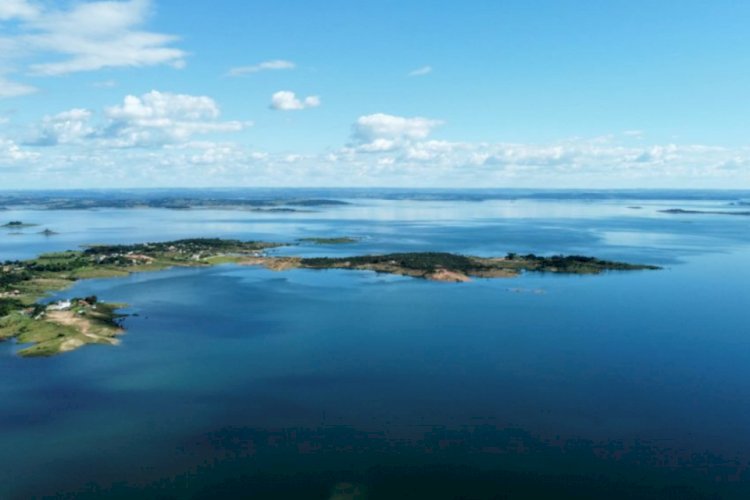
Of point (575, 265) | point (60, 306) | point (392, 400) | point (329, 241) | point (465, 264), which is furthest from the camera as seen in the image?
point (329, 241)

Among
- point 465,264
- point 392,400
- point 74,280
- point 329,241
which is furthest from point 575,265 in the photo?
point 74,280

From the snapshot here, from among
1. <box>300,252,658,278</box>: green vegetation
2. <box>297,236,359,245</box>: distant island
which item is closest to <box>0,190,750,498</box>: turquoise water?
<box>300,252,658,278</box>: green vegetation

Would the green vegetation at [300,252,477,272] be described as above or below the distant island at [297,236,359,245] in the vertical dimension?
below

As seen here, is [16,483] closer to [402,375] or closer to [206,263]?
[402,375]

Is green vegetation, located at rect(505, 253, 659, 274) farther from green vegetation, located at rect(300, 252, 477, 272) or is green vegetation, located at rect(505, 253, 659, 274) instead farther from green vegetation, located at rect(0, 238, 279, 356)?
green vegetation, located at rect(0, 238, 279, 356)

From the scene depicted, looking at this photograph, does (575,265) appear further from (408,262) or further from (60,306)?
(60,306)
